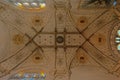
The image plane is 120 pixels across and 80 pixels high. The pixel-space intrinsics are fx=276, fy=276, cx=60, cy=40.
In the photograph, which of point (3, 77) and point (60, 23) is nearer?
point (3, 77)

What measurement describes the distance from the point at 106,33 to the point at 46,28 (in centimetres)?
354

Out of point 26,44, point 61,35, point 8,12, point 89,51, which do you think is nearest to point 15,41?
point 26,44

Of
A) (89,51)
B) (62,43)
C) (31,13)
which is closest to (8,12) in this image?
(31,13)

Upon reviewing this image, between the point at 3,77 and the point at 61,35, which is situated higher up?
the point at 61,35

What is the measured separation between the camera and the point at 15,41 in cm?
1628

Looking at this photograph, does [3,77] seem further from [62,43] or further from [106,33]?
[106,33]

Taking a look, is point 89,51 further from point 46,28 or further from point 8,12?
point 8,12

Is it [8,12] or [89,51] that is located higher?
[8,12]

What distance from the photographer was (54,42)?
16.4m

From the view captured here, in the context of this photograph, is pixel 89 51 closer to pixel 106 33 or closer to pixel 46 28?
pixel 106 33

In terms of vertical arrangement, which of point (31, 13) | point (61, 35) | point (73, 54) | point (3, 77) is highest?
point (31, 13)

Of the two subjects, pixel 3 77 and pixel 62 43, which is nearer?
pixel 3 77

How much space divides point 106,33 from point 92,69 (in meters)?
2.31

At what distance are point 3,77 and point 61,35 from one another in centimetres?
414
